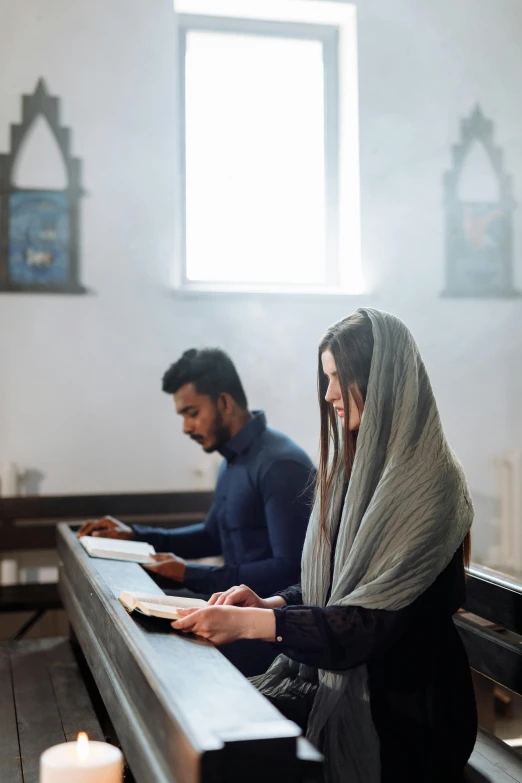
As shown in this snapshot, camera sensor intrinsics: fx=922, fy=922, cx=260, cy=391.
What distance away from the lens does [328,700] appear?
6.34 ft

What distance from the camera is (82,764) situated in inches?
44.9

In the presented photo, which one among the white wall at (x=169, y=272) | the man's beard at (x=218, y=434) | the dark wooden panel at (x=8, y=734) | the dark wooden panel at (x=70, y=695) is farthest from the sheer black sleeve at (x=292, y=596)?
the white wall at (x=169, y=272)

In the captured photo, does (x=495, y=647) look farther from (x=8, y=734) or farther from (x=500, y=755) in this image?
(x=8, y=734)

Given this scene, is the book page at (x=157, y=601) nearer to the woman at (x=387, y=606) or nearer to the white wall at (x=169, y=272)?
the woman at (x=387, y=606)

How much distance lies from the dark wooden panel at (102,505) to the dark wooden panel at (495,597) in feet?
8.18

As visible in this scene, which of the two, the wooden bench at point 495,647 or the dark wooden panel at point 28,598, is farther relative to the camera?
the dark wooden panel at point 28,598

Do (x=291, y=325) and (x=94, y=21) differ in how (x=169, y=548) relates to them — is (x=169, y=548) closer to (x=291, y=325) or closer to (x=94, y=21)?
(x=291, y=325)

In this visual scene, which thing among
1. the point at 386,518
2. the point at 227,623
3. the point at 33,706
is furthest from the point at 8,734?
the point at 386,518

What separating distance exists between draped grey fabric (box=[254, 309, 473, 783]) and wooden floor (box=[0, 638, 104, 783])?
70 cm

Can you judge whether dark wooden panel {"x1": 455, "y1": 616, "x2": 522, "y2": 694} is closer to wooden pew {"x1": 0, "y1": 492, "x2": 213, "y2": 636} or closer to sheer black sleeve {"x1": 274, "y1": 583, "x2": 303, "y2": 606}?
sheer black sleeve {"x1": 274, "y1": 583, "x2": 303, "y2": 606}

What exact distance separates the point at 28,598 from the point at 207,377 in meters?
1.81

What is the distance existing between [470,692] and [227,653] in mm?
940

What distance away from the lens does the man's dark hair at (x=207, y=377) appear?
3.32 m

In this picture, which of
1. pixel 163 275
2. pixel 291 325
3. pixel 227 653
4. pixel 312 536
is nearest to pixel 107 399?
pixel 163 275
